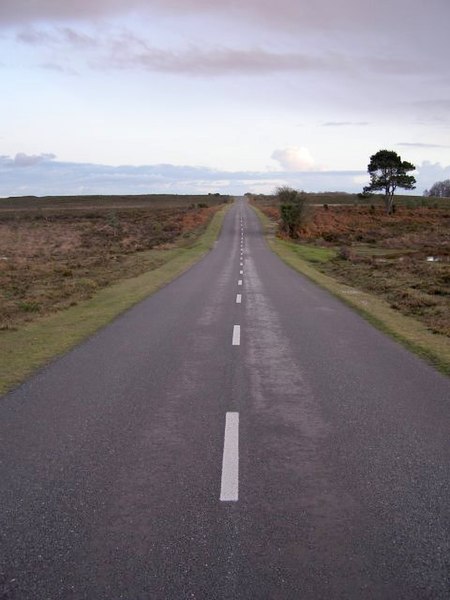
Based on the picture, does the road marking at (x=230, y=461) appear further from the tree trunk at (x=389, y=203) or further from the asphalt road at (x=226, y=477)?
the tree trunk at (x=389, y=203)

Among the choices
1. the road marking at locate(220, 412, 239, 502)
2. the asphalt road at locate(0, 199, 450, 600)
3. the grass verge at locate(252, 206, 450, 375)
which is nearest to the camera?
the asphalt road at locate(0, 199, 450, 600)

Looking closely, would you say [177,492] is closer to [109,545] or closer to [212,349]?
[109,545]

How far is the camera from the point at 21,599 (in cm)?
361

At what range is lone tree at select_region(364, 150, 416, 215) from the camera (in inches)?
3374

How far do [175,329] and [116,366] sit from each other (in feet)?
12.2

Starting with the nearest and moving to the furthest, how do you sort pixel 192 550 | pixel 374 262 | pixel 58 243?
pixel 192 550 → pixel 374 262 → pixel 58 243

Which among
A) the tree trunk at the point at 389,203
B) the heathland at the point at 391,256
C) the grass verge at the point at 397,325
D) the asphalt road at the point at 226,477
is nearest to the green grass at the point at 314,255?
the heathland at the point at 391,256

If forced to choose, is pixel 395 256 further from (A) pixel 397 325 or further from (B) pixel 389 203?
(B) pixel 389 203

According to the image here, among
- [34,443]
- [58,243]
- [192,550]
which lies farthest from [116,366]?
[58,243]

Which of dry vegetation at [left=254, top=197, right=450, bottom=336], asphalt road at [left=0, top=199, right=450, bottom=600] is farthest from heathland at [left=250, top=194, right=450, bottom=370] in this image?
asphalt road at [left=0, top=199, right=450, bottom=600]

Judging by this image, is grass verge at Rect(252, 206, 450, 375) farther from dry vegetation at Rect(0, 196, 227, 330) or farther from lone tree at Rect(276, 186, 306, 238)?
lone tree at Rect(276, 186, 306, 238)

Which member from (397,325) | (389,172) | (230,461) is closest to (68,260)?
(397,325)

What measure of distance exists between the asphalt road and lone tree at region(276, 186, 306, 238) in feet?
160

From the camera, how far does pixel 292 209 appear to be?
58.7m
